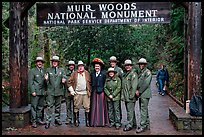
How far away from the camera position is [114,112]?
8.76 m

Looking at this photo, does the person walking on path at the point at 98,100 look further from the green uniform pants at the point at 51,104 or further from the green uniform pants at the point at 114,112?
the green uniform pants at the point at 51,104

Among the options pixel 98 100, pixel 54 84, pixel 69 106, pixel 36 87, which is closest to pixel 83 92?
pixel 98 100

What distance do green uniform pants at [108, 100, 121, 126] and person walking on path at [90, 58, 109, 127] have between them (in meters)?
0.15

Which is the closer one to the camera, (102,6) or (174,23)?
(102,6)

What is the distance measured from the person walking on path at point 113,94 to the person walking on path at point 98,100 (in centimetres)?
15

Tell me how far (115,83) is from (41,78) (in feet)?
6.40

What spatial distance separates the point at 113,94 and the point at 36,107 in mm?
2069

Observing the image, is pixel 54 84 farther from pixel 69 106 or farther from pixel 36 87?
pixel 69 106

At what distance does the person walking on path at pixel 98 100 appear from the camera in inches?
348

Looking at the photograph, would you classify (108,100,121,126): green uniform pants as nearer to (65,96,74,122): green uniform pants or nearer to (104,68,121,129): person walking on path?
(104,68,121,129): person walking on path

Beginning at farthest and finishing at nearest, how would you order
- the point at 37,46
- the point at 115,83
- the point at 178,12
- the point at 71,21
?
the point at 37,46, the point at 178,12, the point at 71,21, the point at 115,83

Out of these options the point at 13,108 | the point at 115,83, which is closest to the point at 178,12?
the point at 115,83

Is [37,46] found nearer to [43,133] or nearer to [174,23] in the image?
[174,23]

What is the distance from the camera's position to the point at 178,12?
13.0 meters
